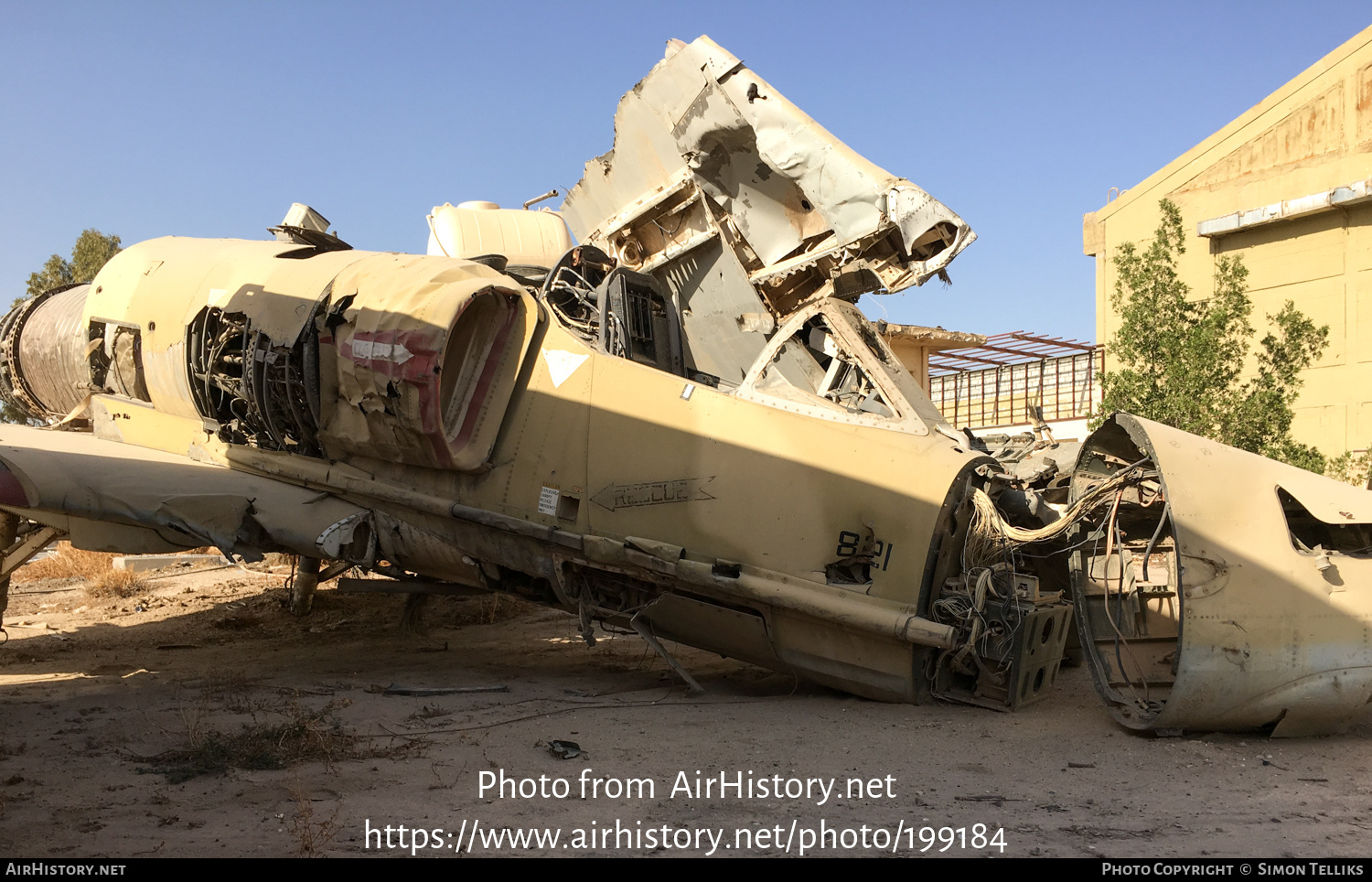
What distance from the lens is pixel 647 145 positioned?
10.0m

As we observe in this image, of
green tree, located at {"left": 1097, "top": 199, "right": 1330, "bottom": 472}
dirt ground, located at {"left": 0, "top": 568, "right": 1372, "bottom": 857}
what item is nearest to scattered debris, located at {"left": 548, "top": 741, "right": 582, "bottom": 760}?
dirt ground, located at {"left": 0, "top": 568, "right": 1372, "bottom": 857}

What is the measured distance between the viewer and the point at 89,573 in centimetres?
1755

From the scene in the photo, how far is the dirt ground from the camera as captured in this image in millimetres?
4633

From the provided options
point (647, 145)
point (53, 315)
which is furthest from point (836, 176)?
point (53, 315)

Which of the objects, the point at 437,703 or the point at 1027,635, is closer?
the point at 1027,635

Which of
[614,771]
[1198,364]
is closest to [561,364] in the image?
[614,771]

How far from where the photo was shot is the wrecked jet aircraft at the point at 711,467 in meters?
6.48

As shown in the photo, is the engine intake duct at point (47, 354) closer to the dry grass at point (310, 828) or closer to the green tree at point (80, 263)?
the dry grass at point (310, 828)

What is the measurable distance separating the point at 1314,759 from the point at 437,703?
6071mm

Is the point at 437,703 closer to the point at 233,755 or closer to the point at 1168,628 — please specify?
the point at 233,755

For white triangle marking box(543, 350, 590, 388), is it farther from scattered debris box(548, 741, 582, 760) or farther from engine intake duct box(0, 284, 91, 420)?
engine intake duct box(0, 284, 91, 420)

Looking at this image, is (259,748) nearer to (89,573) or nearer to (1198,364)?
(1198,364)

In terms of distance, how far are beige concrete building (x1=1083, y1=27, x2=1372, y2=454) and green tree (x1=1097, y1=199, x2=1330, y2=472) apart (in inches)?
119

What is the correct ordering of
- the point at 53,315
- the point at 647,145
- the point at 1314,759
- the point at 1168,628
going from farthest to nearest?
the point at 53,315, the point at 647,145, the point at 1168,628, the point at 1314,759
